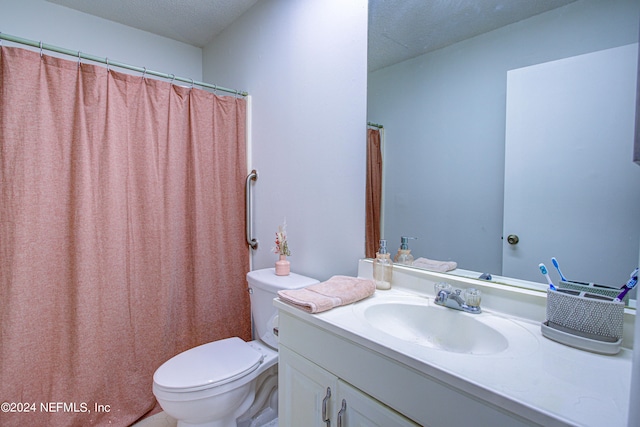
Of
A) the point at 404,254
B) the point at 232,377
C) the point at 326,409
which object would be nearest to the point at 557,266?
the point at 404,254

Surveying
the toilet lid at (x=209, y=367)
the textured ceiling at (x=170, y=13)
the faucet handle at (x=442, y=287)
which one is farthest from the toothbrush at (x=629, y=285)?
the textured ceiling at (x=170, y=13)

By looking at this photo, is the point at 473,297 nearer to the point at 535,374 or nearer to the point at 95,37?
the point at 535,374

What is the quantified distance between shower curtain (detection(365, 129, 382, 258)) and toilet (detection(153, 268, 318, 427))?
34 cm

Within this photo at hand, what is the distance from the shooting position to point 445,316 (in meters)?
0.98

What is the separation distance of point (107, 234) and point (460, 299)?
167 cm

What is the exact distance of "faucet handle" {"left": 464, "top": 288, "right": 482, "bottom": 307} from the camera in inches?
38.2

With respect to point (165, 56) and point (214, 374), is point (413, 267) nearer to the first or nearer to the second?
point (214, 374)

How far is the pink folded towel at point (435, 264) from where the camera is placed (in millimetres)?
1125

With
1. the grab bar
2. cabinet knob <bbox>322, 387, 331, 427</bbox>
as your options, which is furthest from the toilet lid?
the grab bar

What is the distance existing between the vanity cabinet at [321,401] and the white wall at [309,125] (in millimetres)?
524

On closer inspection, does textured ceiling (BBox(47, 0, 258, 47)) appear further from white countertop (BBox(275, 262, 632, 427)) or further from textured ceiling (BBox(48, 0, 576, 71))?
white countertop (BBox(275, 262, 632, 427))

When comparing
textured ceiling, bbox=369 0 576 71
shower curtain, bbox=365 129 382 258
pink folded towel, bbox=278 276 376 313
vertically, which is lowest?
pink folded towel, bbox=278 276 376 313

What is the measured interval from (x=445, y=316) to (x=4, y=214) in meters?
1.85

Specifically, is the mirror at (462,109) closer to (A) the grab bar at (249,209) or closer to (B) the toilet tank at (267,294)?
(B) the toilet tank at (267,294)
